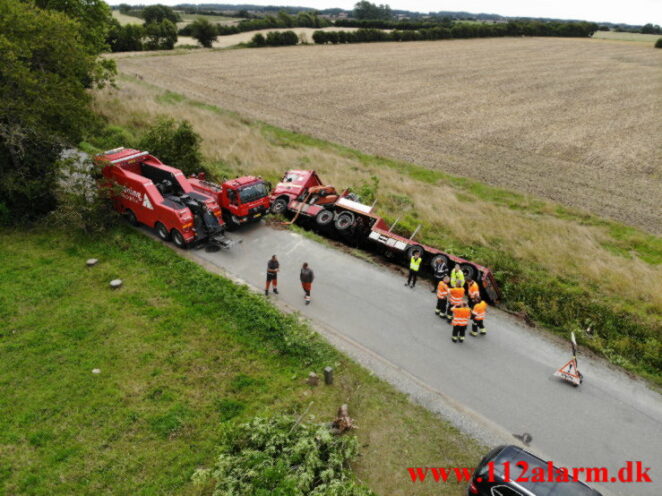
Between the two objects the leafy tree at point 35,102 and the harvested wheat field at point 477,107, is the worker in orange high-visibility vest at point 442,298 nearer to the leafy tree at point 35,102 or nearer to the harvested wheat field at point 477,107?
the harvested wheat field at point 477,107

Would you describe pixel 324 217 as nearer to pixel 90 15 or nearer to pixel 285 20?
pixel 90 15

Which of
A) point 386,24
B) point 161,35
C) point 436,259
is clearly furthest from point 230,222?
point 386,24

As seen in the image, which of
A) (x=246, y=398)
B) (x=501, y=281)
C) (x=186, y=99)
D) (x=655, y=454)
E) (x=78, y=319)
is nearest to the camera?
(x=655, y=454)

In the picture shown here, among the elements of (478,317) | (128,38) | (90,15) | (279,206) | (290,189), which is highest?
(90,15)

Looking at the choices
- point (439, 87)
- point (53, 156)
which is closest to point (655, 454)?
point (53, 156)

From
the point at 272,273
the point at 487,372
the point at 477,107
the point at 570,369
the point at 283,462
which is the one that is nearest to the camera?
the point at 283,462

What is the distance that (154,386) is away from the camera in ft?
31.6

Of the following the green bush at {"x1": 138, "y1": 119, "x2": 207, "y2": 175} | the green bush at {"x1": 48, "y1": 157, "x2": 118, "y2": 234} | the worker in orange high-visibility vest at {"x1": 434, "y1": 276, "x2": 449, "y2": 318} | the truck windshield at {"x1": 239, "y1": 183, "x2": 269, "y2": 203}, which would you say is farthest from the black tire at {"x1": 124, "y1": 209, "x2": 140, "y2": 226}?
the worker in orange high-visibility vest at {"x1": 434, "y1": 276, "x2": 449, "y2": 318}

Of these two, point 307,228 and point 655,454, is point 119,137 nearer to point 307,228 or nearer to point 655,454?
point 307,228

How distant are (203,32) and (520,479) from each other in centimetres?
7649

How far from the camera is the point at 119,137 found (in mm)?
23297

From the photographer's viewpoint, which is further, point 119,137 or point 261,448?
point 119,137

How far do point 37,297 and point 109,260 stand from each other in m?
2.38

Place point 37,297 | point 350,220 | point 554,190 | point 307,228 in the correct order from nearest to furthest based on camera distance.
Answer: point 37,297 → point 350,220 → point 307,228 → point 554,190
